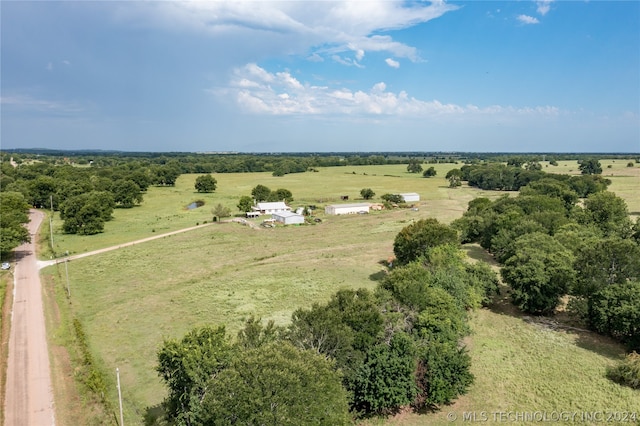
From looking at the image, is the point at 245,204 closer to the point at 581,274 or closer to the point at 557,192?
the point at 557,192

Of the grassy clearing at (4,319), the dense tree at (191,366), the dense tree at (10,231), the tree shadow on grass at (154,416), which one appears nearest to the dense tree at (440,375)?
the dense tree at (191,366)

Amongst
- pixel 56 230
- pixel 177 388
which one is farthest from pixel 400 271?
pixel 56 230

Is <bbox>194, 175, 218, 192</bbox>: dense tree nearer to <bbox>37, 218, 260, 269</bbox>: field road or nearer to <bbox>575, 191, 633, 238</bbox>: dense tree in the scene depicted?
<bbox>37, 218, 260, 269</bbox>: field road

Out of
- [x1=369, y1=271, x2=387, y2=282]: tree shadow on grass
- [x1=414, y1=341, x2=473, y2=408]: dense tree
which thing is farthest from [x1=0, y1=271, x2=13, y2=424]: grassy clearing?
[x1=369, y1=271, x2=387, y2=282]: tree shadow on grass

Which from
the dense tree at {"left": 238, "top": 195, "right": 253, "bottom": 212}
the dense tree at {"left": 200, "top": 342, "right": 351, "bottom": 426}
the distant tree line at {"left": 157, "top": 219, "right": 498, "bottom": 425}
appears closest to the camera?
the dense tree at {"left": 200, "top": 342, "right": 351, "bottom": 426}

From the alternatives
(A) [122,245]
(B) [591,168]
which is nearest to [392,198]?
(A) [122,245]

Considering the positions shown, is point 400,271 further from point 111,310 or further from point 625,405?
point 111,310
